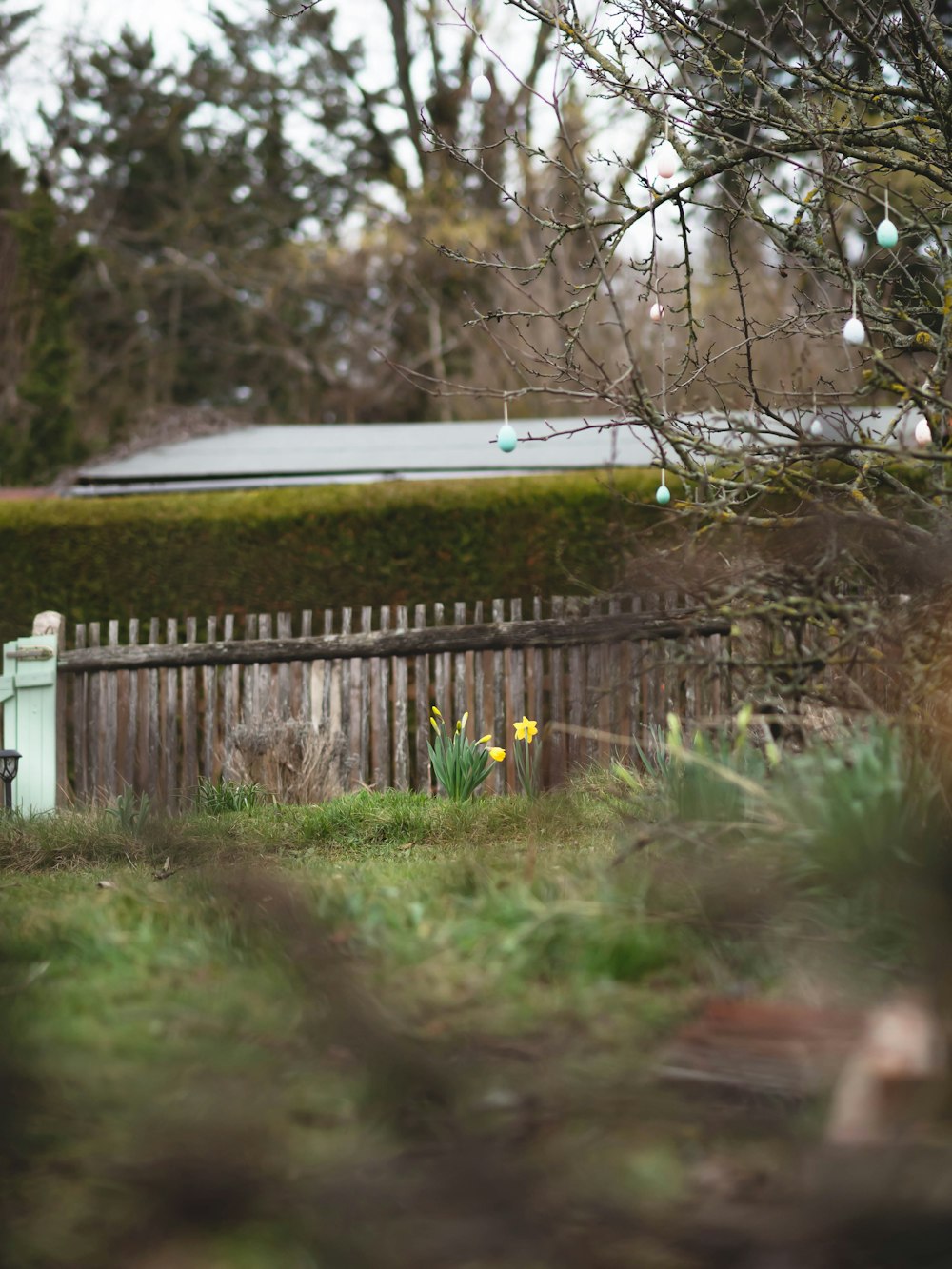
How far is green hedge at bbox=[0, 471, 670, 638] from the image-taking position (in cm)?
812

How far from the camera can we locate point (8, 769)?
595 centimetres

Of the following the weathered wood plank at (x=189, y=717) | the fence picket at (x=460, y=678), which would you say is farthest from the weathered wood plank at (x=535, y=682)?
the weathered wood plank at (x=189, y=717)

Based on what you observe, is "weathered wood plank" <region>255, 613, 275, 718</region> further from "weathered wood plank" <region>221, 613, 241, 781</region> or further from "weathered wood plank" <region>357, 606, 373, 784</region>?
"weathered wood plank" <region>357, 606, 373, 784</region>

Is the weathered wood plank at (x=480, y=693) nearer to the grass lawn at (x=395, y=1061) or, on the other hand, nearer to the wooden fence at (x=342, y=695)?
the wooden fence at (x=342, y=695)

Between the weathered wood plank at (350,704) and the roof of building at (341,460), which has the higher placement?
the roof of building at (341,460)

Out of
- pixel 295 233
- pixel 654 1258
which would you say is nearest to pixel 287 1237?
pixel 654 1258

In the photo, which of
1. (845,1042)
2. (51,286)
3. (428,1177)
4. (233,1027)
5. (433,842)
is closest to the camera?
(428,1177)

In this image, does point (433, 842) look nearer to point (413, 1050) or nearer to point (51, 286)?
point (413, 1050)

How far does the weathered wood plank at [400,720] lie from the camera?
6.70m

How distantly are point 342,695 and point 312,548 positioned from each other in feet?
5.48

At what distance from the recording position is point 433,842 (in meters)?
4.89

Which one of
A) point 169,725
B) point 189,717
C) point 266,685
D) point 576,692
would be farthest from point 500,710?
→ point 169,725

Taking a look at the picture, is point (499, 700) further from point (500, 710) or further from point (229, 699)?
point (229, 699)

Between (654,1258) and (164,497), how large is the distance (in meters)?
7.36
